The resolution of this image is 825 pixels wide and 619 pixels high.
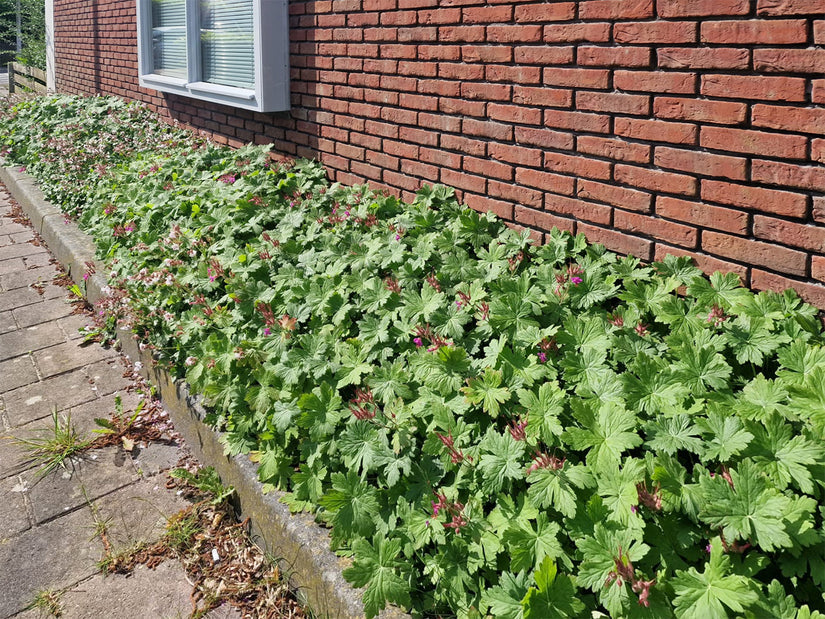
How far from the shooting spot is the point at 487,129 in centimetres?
329

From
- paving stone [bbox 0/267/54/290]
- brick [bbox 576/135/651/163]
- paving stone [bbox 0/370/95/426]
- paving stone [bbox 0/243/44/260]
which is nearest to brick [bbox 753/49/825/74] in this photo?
brick [bbox 576/135/651/163]

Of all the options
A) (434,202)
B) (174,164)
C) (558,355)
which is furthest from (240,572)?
(174,164)

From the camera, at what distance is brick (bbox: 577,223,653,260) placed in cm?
271

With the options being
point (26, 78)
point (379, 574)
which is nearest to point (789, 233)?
point (379, 574)

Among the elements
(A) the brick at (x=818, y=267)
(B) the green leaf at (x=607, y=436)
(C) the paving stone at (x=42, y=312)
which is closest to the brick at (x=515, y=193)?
(A) the brick at (x=818, y=267)

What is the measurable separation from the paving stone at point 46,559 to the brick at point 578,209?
2.26m

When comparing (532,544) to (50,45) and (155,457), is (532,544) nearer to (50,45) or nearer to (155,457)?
(155,457)

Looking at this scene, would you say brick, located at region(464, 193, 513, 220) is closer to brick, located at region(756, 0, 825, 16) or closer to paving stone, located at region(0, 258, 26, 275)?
brick, located at region(756, 0, 825, 16)

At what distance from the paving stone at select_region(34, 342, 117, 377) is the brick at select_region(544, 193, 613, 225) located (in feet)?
8.95

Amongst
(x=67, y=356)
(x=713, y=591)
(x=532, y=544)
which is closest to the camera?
(x=713, y=591)

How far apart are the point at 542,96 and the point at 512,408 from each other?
4.84 ft

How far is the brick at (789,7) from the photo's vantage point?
Answer: 6.82 ft

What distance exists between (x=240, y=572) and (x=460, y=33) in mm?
2527

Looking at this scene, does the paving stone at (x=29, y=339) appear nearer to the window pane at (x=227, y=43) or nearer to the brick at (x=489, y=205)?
the window pane at (x=227, y=43)
